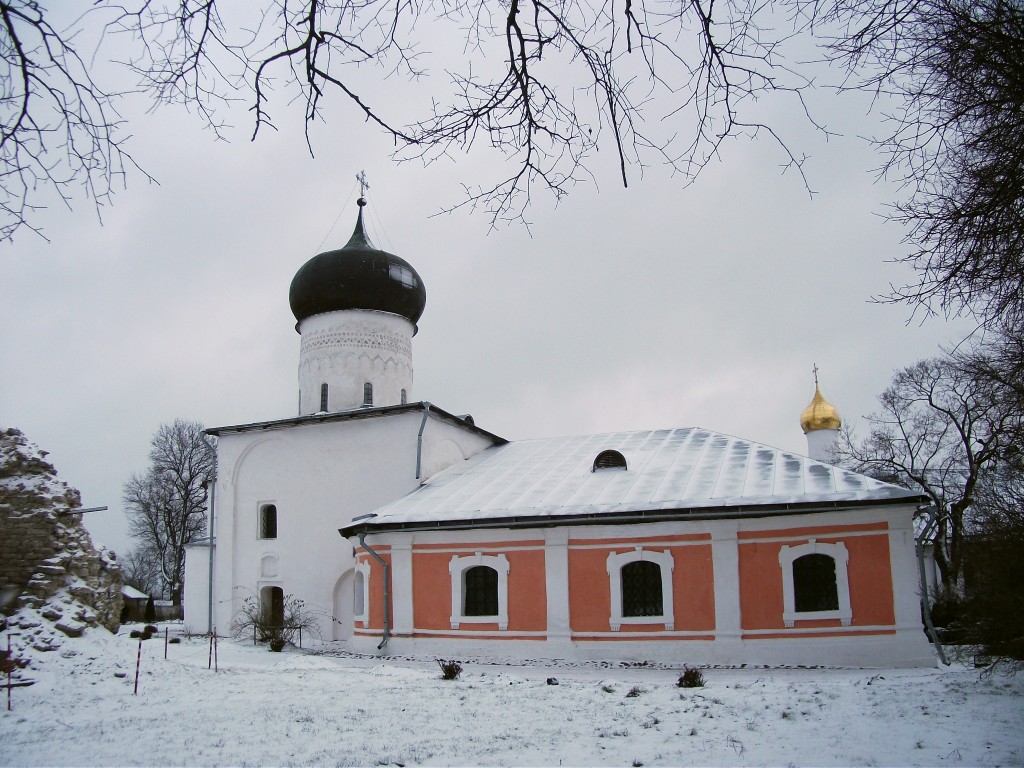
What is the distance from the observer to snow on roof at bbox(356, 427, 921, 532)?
14242 millimetres

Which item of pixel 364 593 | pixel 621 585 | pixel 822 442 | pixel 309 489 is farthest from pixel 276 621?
pixel 822 442

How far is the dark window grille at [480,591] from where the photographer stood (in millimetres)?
15617

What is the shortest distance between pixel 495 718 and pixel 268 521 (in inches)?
540

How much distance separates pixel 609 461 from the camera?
17.2 metres

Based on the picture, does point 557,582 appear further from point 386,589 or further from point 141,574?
point 141,574

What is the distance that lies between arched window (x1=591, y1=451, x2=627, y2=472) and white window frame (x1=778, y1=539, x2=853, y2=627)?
401 centimetres

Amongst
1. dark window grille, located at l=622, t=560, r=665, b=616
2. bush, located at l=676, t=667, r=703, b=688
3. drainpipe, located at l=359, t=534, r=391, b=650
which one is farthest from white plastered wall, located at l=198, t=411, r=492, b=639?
bush, located at l=676, t=667, r=703, b=688

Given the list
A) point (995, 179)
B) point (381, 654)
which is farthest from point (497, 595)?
point (995, 179)

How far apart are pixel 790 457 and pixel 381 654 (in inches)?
340

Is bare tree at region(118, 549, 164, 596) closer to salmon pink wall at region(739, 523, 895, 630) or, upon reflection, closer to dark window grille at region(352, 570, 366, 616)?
dark window grille at region(352, 570, 366, 616)

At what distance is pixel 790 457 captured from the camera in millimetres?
16188

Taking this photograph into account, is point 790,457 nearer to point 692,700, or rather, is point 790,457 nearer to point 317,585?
point 692,700

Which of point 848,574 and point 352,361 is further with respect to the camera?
point 352,361

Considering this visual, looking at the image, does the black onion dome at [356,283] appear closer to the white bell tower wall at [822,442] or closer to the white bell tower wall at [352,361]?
the white bell tower wall at [352,361]
